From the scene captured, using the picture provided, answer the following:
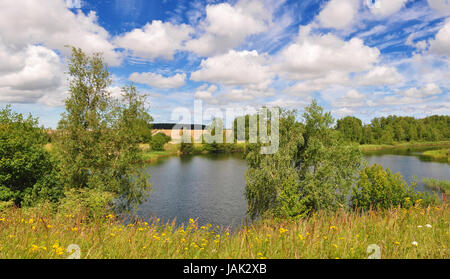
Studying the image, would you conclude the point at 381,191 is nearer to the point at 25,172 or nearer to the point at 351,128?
the point at 25,172

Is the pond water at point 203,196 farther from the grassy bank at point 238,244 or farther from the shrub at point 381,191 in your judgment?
the grassy bank at point 238,244

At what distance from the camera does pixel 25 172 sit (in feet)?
65.4

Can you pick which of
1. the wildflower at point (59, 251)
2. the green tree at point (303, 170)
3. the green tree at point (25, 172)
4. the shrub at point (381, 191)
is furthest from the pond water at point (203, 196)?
the wildflower at point (59, 251)

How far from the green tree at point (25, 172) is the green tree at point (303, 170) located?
55.2 feet

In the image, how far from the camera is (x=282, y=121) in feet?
78.3

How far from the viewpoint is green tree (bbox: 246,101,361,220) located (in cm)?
2081

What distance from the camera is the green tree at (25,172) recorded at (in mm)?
18634

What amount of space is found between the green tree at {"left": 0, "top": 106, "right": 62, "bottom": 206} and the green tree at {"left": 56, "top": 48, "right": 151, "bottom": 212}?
1.77 meters

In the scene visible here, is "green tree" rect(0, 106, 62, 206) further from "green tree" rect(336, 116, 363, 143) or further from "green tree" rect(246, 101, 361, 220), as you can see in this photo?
"green tree" rect(336, 116, 363, 143)

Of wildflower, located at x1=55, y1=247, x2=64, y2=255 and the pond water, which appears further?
the pond water

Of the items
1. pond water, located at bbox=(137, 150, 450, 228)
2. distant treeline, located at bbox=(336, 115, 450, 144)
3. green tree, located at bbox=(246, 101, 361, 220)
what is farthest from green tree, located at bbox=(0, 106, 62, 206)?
distant treeline, located at bbox=(336, 115, 450, 144)

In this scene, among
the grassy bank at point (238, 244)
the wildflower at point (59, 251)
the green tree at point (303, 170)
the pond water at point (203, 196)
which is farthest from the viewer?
the pond water at point (203, 196)
